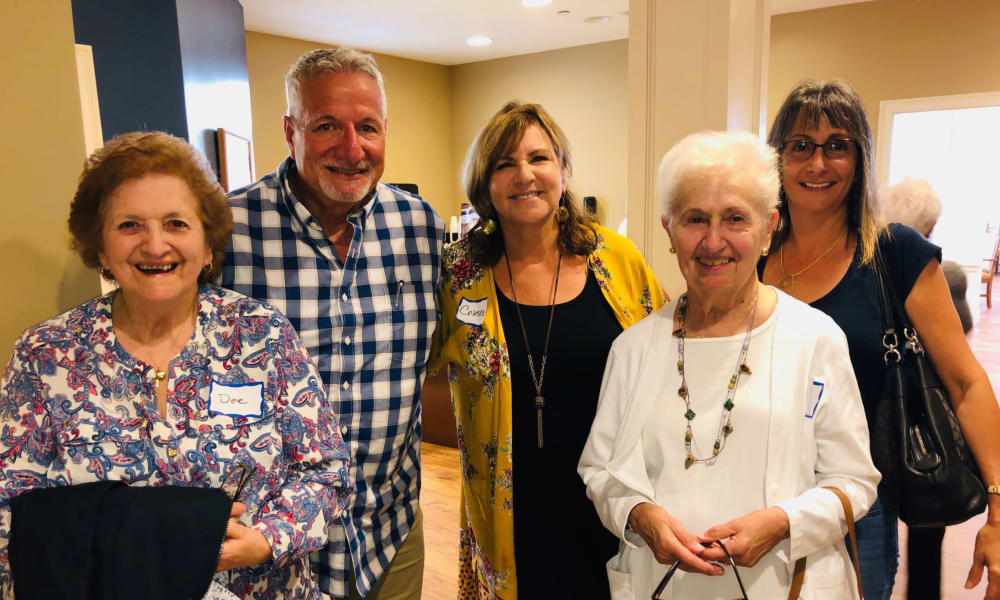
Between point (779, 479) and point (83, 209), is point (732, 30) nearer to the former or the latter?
point (779, 479)

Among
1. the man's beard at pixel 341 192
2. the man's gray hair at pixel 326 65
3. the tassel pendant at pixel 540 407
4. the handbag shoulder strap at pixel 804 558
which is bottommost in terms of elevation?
the handbag shoulder strap at pixel 804 558

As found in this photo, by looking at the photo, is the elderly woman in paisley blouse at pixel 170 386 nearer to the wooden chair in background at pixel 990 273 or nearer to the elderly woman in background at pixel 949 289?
the elderly woman in background at pixel 949 289

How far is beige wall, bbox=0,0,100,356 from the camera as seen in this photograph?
1303 mm

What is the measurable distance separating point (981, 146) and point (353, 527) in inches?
423

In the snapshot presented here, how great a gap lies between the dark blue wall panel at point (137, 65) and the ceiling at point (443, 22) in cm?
152

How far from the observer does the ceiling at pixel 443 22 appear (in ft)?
19.0

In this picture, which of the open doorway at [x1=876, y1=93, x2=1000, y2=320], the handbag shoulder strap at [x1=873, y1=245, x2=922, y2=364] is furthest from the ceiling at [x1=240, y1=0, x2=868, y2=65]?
the handbag shoulder strap at [x1=873, y1=245, x2=922, y2=364]

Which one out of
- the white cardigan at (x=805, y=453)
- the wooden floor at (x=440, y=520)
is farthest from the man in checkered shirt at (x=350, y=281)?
the wooden floor at (x=440, y=520)

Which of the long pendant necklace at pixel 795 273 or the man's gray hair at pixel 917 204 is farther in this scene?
the man's gray hair at pixel 917 204

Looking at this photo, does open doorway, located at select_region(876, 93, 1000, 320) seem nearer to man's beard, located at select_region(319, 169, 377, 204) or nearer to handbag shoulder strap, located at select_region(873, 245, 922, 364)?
handbag shoulder strap, located at select_region(873, 245, 922, 364)

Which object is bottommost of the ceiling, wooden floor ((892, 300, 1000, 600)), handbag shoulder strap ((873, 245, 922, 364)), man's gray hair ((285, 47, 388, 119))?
wooden floor ((892, 300, 1000, 600))

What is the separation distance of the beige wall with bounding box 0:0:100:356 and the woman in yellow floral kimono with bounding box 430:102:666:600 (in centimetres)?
93

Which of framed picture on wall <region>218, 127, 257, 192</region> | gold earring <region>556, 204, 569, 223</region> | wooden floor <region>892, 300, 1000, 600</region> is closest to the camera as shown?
gold earring <region>556, 204, 569, 223</region>

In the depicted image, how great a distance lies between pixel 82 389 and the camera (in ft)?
3.76
